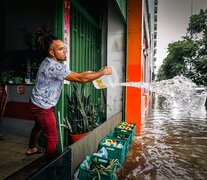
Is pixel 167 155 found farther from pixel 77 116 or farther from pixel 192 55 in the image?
pixel 192 55

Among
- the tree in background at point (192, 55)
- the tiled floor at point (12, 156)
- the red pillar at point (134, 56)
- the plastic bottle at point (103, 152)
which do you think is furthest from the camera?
the tree in background at point (192, 55)

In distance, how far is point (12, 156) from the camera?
10.5 feet

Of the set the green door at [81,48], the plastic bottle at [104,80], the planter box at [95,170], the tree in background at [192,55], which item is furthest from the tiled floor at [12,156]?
the tree in background at [192,55]

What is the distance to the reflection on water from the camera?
10.1 feet

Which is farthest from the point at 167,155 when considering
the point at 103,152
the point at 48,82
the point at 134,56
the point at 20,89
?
the point at 20,89

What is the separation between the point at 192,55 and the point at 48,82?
63.4 feet

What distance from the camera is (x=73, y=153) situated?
8.32 feet

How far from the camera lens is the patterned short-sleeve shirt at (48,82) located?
215 cm

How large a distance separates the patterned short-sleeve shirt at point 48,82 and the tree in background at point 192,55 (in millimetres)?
16873

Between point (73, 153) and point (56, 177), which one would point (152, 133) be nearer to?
point (73, 153)

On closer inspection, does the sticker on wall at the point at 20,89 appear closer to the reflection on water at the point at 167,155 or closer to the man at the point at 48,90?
the man at the point at 48,90

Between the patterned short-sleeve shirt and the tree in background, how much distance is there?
16.9 metres

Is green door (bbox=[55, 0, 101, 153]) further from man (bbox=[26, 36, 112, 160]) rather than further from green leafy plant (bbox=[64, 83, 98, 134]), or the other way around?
man (bbox=[26, 36, 112, 160])

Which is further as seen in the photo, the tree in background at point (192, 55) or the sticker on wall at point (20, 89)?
the tree in background at point (192, 55)
